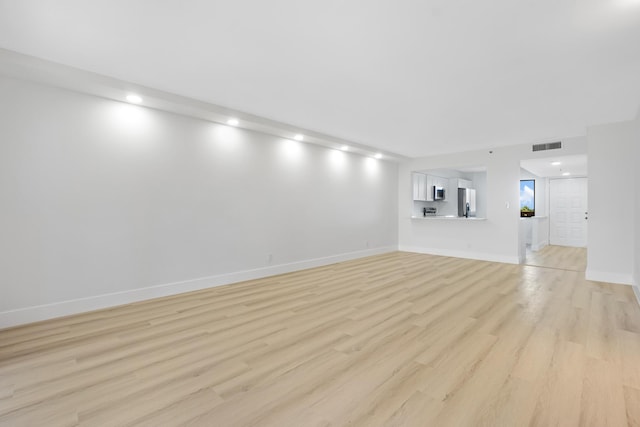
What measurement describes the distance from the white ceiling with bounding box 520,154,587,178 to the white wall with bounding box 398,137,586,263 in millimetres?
452

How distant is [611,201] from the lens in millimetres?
4793

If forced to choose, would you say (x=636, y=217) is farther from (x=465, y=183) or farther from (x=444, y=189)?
(x=465, y=183)

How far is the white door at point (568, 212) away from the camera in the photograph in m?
9.04

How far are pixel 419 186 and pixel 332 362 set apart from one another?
710 cm

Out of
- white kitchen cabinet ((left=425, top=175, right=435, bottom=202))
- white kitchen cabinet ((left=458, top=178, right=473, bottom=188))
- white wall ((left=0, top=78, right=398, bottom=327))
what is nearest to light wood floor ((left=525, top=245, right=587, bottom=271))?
white kitchen cabinet ((left=458, top=178, right=473, bottom=188))

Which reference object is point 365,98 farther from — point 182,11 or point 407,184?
point 407,184

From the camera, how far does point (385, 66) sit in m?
2.97

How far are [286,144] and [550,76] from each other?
3972 millimetres

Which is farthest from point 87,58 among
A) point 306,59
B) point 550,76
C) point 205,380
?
point 550,76

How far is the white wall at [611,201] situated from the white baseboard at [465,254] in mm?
1573

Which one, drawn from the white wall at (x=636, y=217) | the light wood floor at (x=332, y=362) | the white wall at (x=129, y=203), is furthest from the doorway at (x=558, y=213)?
the white wall at (x=129, y=203)

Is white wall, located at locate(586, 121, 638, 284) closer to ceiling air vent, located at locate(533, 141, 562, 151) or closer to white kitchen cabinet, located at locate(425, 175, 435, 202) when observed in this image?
ceiling air vent, located at locate(533, 141, 562, 151)

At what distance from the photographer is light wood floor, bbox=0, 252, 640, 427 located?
168cm

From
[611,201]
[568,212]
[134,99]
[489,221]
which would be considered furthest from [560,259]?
[134,99]
